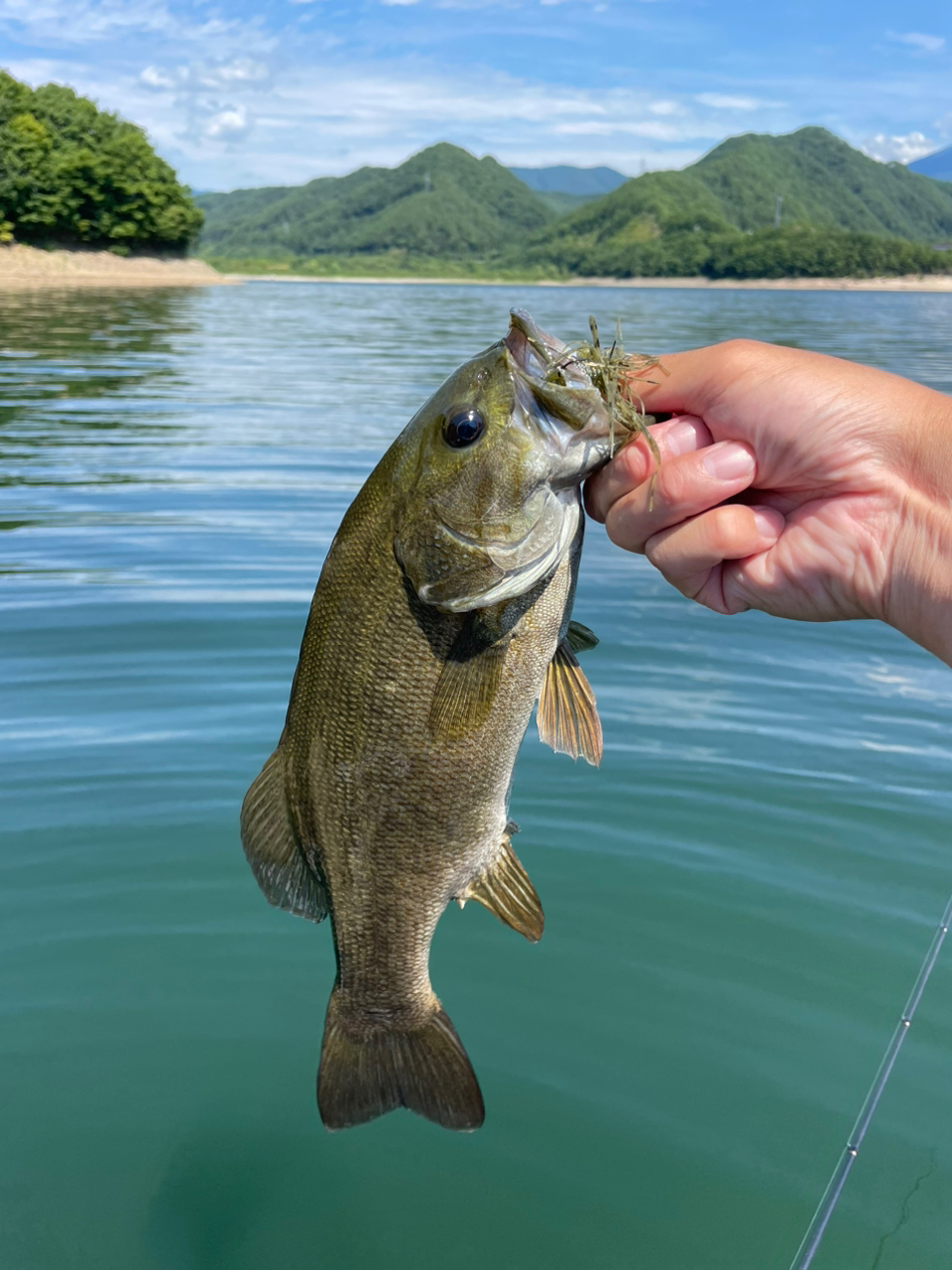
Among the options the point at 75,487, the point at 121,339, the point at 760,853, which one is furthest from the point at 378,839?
the point at 121,339

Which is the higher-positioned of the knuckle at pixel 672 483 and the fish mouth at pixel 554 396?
the fish mouth at pixel 554 396

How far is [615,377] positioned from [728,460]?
17.2 inches

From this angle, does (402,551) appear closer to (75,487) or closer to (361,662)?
(361,662)

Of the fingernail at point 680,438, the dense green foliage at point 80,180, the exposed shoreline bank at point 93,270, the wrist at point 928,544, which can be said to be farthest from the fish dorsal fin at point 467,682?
the dense green foliage at point 80,180

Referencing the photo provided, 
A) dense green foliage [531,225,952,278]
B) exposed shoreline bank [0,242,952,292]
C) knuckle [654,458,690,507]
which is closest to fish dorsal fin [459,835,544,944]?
knuckle [654,458,690,507]

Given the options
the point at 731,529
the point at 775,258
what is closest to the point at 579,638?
the point at 731,529

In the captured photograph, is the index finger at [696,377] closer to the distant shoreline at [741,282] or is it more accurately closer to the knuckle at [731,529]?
the knuckle at [731,529]

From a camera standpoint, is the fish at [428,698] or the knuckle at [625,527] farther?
the knuckle at [625,527]

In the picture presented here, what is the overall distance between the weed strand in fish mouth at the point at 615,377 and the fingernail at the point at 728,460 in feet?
0.53

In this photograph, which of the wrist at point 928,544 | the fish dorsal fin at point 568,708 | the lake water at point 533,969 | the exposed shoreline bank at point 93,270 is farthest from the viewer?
the exposed shoreline bank at point 93,270

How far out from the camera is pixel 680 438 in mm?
2996

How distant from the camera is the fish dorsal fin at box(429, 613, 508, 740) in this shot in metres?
2.68

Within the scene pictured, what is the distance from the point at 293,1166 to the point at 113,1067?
86cm

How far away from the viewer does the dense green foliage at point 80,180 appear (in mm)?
88688
